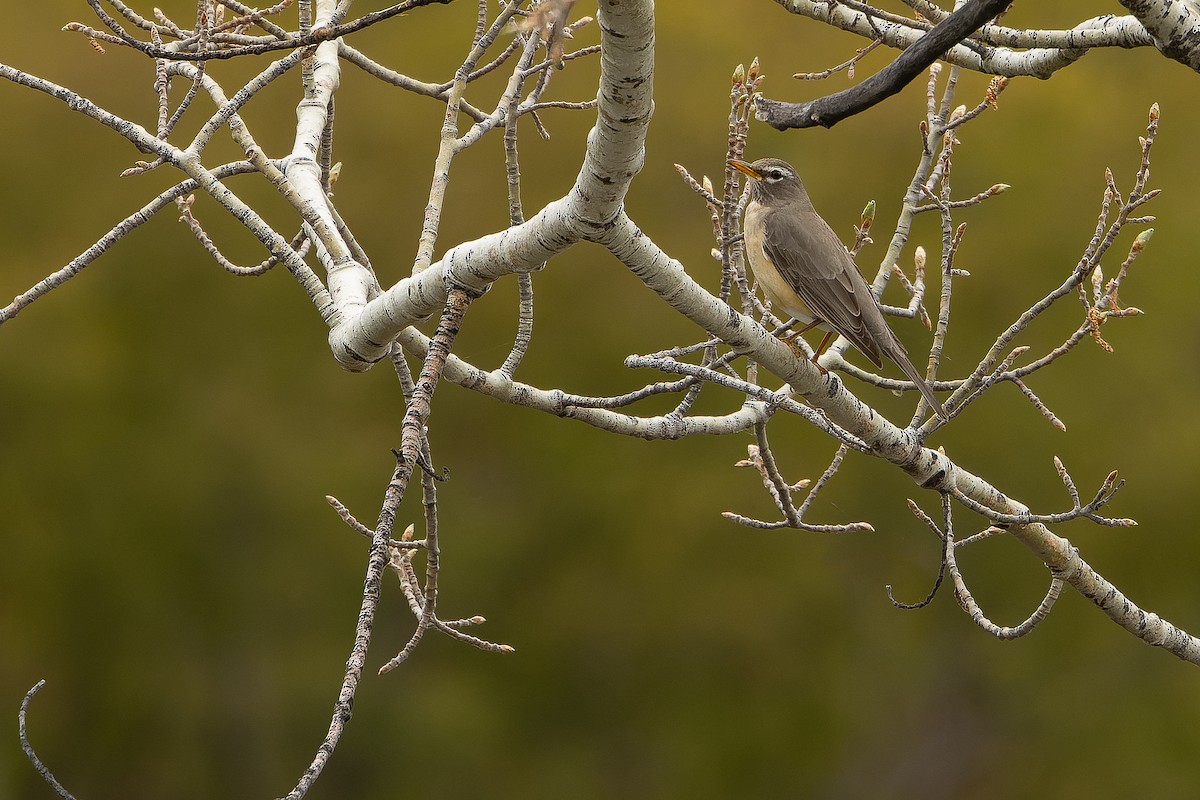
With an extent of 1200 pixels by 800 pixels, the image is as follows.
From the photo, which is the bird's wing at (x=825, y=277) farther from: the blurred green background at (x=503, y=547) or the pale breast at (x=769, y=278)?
the blurred green background at (x=503, y=547)

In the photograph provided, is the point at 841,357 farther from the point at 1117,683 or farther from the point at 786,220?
the point at 1117,683

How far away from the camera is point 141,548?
6.91 m

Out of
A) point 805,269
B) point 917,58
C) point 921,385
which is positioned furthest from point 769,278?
point 917,58

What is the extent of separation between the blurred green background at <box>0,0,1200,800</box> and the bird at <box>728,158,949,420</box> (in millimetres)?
2036

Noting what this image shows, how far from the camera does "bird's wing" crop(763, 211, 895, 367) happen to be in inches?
173

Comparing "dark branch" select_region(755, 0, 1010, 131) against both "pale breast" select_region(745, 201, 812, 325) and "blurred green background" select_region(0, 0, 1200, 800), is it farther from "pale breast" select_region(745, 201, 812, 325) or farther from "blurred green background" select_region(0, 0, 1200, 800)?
"blurred green background" select_region(0, 0, 1200, 800)

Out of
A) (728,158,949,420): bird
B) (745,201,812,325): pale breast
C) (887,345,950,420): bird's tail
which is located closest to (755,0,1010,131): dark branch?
(887,345,950,420): bird's tail

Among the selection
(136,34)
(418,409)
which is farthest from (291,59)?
(136,34)

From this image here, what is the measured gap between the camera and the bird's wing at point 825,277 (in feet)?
14.4

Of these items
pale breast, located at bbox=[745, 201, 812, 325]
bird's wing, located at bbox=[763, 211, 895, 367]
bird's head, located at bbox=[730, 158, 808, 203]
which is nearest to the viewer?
bird's wing, located at bbox=[763, 211, 895, 367]

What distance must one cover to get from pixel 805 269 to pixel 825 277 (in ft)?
0.38

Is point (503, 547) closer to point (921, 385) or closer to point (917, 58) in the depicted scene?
point (921, 385)

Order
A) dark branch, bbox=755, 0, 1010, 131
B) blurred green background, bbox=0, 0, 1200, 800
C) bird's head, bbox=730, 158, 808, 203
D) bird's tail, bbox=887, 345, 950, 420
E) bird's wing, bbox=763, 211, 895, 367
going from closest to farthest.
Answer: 1. dark branch, bbox=755, 0, 1010, 131
2. bird's tail, bbox=887, 345, 950, 420
3. bird's wing, bbox=763, 211, 895, 367
4. bird's head, bbox=730, 158, 808, 203
5. blurred green background, bbox=0, 0, 1200, 800

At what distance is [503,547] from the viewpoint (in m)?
7.07
